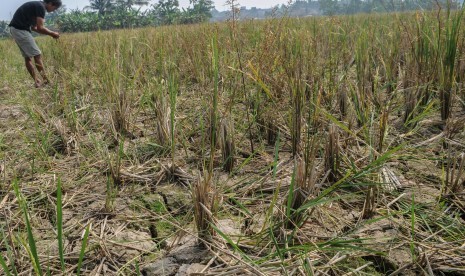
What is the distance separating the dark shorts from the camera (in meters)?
4.25

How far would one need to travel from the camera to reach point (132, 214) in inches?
52.1

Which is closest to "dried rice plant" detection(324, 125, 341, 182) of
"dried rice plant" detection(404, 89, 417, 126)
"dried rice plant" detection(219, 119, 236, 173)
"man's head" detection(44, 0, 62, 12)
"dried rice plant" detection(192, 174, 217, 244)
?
"dried rice plant" detection(219, 119, 236, 173)

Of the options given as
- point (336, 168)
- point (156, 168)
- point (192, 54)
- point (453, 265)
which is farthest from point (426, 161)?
point (192, 54)

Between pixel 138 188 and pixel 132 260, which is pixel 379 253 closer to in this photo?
pixel 132 260

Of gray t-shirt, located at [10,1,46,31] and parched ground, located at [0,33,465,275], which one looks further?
gray t-shirt, located at [10,1,46,31]

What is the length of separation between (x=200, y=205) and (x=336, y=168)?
63cm

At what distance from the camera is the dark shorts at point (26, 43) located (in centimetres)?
425

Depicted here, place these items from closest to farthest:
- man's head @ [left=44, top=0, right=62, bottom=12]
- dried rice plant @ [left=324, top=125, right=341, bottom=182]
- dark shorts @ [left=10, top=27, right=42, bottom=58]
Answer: dried rice plant @ [left=324, top=125, right=341, bottom=182]
dark shorts @ [left=10, top=27, right=42, bottom=58]
man's head @ [left=44, top=0, right=62, bottom=12]

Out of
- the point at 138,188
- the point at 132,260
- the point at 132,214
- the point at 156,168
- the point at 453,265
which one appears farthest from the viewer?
the point at 156,168

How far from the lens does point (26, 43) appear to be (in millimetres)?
4293

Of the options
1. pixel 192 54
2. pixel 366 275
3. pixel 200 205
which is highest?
pixel 192 54

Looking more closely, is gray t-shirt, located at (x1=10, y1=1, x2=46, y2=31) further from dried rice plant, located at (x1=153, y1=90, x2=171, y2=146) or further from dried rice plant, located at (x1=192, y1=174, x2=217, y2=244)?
dried rice plant, located at (x1=192, y1=174, x2=217, y2=244)

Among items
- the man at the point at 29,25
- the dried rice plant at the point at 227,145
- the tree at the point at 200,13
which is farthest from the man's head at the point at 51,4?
the dried rice plant at the point at 227,145

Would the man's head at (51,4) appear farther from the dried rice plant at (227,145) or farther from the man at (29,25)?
the dried rice plant at (227,145)
